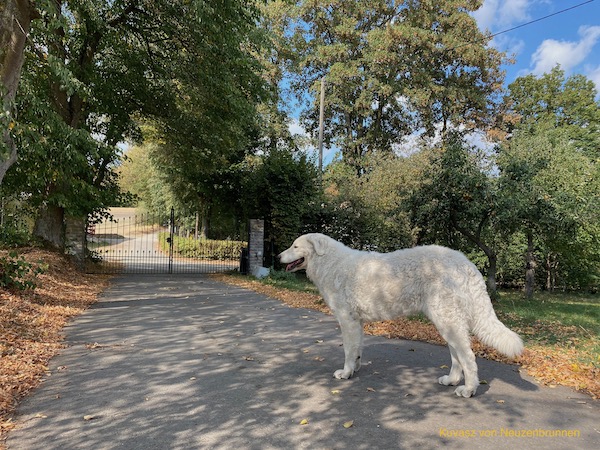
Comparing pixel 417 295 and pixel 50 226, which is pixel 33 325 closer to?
pixel 417 295

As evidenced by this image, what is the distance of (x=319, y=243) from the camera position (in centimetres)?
531

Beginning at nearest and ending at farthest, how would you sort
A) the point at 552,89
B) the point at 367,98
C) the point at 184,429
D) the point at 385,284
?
the point at 184,429
the point at 385,284
the point at 367,98
the point at 552,89

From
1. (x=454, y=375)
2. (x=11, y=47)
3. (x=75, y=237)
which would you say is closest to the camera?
(x=454, y=375)

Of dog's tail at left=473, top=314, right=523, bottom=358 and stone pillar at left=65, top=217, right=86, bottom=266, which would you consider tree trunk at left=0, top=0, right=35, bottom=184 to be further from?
stone pillar at left=65, top=217, right=86, bottom=266

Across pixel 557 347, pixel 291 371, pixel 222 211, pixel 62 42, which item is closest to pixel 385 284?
pixel 291 371

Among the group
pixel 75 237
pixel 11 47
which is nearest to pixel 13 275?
pixel 11 47

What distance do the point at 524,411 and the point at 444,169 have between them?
856 cm

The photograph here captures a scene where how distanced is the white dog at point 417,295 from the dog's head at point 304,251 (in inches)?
0.8

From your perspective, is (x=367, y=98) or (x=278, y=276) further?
(x=367, y=98)

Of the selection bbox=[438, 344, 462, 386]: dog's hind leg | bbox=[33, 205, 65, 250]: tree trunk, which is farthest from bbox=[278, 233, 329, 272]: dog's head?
bbox=[33, 205, 65, 250]: tree trunk

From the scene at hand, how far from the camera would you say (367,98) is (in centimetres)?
2864

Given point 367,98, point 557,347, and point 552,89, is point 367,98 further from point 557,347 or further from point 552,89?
point 557,347

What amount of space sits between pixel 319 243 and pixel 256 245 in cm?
1072

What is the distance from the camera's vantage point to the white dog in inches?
167
